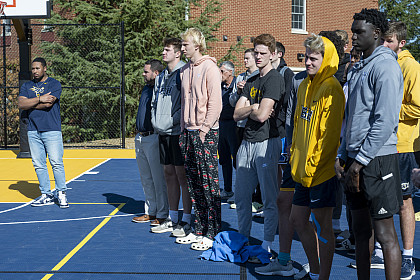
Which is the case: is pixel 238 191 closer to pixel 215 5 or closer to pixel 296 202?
pixel 296 202

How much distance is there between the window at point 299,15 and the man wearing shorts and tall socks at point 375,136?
21282mm

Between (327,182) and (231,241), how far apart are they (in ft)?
5.57

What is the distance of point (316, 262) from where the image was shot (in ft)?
14.0

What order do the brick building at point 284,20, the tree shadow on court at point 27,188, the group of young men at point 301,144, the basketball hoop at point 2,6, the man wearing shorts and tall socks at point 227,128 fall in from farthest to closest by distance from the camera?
1. the brick building at point 284,20
2. the basketball hoop at point 2,6
3. the tree shadow on court at point 27,188
4. the man wearing shorts and tall socks at point 227,128
5. the group of young men at point 301,144

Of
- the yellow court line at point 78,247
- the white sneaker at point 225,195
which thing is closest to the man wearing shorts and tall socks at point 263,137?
the yellow court line at point 78,247

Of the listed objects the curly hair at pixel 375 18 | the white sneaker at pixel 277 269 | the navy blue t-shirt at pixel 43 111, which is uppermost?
the curly hair at pixel 375 18

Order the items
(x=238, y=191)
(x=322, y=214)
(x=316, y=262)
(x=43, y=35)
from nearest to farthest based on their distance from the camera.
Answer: (x=322, y=214) < (x=316, y=262) < (x=238, y=191) < (x=43, y=35)

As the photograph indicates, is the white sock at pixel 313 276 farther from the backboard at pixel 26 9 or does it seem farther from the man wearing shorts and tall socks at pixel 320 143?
the backboard at pixel 26 9

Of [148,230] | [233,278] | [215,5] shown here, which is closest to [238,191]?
[233,278]

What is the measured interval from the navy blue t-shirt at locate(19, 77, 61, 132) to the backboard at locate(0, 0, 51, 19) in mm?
5444

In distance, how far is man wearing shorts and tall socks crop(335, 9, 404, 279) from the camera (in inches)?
135

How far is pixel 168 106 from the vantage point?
6.07 metres

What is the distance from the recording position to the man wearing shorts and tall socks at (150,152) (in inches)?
260

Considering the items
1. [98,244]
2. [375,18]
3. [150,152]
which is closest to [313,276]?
[375,18]
